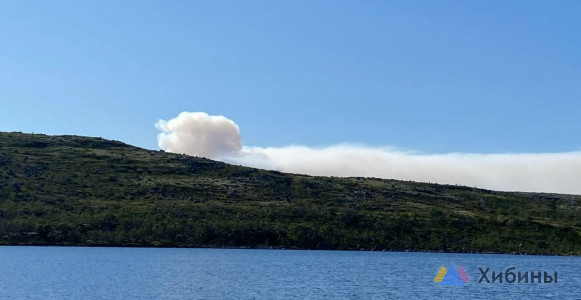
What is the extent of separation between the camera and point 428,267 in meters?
157

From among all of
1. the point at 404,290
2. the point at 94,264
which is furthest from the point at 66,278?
the point at 404,290

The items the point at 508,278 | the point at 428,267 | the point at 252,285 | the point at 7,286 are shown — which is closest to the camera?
the point at 7,286

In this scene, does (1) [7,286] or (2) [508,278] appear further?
(2) [508,278]

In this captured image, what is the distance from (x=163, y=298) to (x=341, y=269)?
62.2 m

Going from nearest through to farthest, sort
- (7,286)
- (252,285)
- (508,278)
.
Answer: (7,286) → (252,285) → (508,278)

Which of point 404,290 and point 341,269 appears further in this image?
point 341,269

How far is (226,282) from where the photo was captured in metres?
105

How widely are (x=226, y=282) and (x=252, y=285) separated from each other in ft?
17.4

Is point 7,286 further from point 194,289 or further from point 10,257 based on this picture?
point 10,257

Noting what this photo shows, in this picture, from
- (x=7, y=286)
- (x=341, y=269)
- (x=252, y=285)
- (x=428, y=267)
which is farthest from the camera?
(x=428, y=267)

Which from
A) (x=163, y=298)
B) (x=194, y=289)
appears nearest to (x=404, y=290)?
(x=194, y=289)

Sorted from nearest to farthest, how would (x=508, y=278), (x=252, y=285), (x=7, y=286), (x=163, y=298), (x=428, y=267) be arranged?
1. (x=163, y=298)
2. (x=7, y=286)
3. (x=252, y=285)
4. (x=508, y=278)
5. (x=428, y=267)

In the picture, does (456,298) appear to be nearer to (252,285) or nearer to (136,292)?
(252,285)

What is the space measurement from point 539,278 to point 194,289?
6782 centimetres
